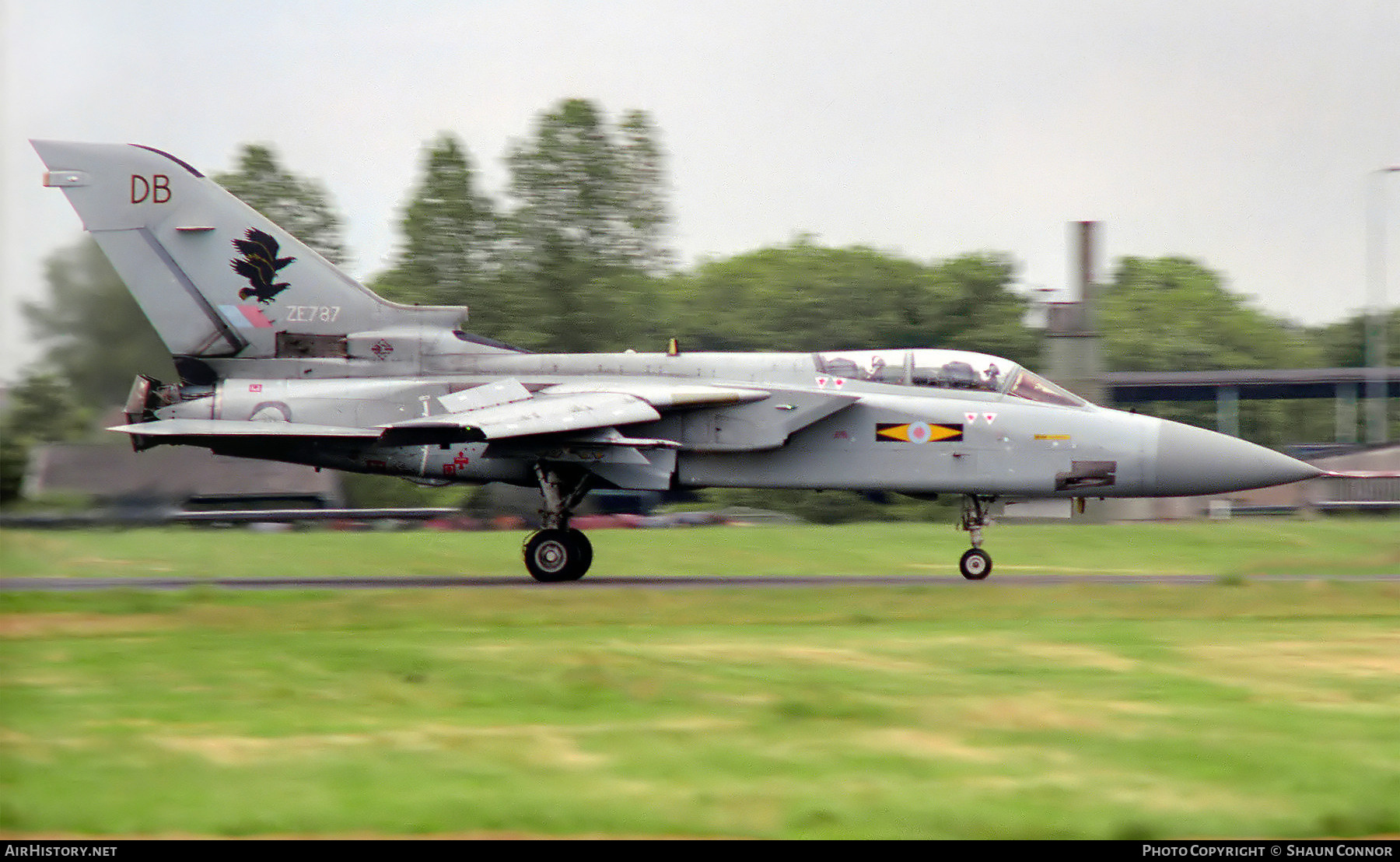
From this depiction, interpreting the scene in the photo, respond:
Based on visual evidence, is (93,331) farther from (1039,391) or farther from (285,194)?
(285,194)

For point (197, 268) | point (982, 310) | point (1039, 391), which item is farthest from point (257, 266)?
point (982, 310)

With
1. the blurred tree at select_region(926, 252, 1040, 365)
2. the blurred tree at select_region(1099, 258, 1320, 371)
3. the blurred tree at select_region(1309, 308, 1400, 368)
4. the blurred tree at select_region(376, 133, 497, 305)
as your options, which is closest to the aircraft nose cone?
the blurred tree at select_region(926, 252, 1040, 365)

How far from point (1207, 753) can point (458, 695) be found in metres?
4.56

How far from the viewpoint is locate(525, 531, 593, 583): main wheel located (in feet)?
58.7

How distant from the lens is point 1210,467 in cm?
1783

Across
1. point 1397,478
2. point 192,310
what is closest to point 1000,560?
point 192,310

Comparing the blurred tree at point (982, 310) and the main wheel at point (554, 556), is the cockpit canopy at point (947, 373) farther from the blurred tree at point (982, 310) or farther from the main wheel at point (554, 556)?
the blurred tree at point (982, 310)

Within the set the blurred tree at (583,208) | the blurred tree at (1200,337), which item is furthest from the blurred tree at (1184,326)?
the blurred tree at (583,208)

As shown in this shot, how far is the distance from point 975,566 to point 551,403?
5.53 m

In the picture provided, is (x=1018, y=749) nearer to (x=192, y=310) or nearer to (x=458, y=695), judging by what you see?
(x=458, y=695)

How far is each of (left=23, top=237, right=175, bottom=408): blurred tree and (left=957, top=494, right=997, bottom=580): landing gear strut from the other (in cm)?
1092

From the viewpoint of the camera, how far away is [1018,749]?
313 inches

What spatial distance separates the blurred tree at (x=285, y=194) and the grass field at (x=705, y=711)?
34.9 metres

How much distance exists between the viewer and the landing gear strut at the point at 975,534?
17922mm
